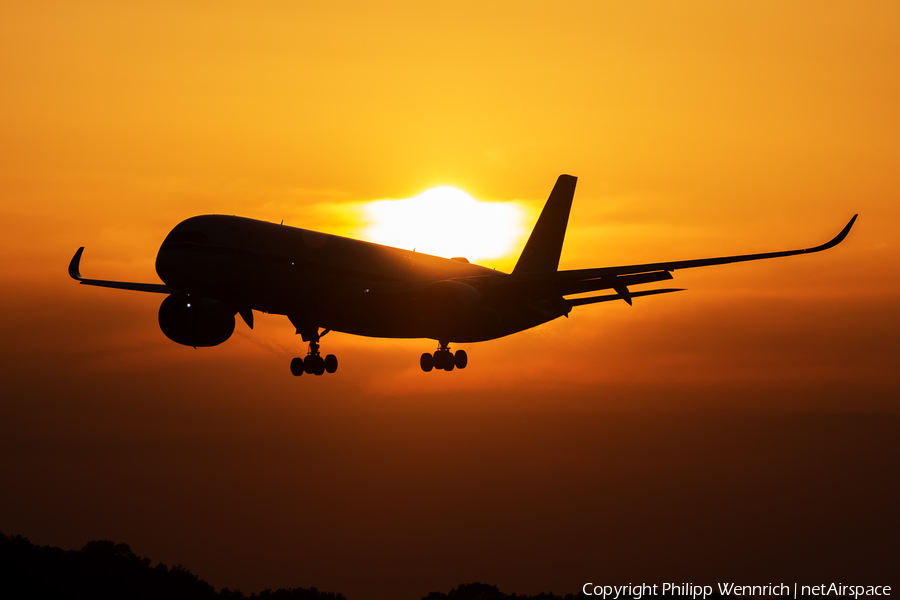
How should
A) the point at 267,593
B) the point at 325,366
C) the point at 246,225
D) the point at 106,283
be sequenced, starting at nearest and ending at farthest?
the point at 246,225 → the point at 325,366 → the point at 106,283 → the point at 267,593

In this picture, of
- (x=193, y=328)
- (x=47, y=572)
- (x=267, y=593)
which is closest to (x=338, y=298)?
(x=193, y=328)

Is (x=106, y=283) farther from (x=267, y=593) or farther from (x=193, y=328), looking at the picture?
(x=267, y=593)

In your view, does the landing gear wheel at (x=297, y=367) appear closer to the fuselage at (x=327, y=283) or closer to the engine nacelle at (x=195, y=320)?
the fuselage at (x=327, y=283)

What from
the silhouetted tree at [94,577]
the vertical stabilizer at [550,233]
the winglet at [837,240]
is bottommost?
the silhouetted tree at [94,577]

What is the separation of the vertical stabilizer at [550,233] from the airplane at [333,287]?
11.2 metres

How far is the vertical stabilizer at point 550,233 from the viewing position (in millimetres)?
68750

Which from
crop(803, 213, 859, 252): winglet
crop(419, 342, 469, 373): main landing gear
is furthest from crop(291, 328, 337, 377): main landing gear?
crop(803, 213, 859, 252): winglet

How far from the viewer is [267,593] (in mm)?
137750

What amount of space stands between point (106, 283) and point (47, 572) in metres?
73.1

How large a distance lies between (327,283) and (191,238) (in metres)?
7.93

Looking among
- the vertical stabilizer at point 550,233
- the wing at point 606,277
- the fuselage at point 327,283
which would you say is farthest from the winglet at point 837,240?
the vertical stabilizer at point 550,233

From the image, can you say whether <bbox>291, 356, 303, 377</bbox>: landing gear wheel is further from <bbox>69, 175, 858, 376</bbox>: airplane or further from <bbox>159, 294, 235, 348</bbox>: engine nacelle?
<bbox>159, 294, 235, 348</bbox>: engine nacelle

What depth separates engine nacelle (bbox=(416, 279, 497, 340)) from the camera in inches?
2002

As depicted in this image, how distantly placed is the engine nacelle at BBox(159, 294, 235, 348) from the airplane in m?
0.05
